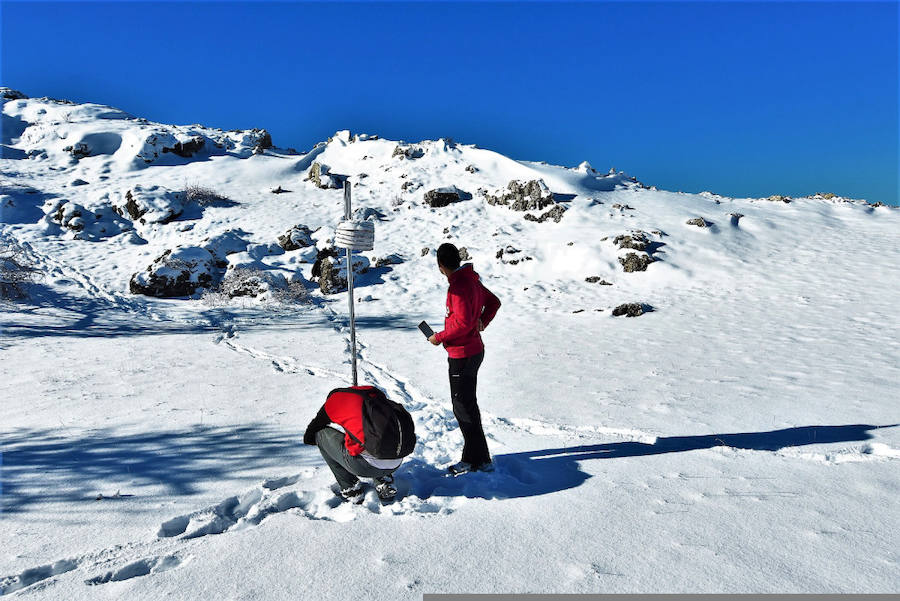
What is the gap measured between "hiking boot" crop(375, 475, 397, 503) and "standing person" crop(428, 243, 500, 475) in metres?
0.64

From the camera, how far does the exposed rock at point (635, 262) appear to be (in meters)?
14.9

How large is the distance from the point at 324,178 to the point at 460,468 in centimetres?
2317

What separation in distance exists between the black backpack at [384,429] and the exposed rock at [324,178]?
22.9 meters

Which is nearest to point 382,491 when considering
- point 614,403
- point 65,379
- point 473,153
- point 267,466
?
point 267,466

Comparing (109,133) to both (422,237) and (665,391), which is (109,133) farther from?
(665,391)

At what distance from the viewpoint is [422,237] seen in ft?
62.5

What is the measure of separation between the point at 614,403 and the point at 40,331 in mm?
10463

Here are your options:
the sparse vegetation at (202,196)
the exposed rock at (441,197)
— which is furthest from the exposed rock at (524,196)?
the sparse vegetation at (202,196)

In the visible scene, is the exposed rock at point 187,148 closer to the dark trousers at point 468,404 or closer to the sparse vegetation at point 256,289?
the sparse vegetation at point 256,289

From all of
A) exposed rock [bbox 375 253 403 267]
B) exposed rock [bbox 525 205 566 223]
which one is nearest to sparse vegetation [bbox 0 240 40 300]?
exposed rock [bbox 375 253 403 267]

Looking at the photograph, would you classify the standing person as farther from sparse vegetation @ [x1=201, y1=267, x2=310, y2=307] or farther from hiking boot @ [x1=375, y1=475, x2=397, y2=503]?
sparse vegetation @ [x1=201, y1=267, x2=310, y2=307]

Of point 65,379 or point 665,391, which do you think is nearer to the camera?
point 665,391

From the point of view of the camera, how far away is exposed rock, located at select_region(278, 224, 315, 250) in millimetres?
17380

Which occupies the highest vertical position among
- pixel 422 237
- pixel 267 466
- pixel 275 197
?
pixel 275 197
